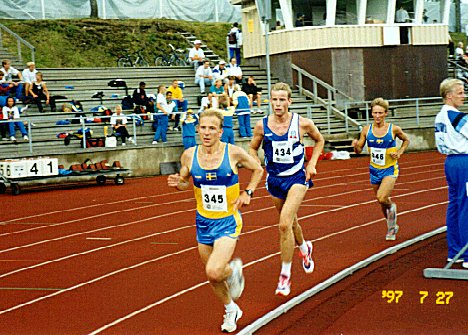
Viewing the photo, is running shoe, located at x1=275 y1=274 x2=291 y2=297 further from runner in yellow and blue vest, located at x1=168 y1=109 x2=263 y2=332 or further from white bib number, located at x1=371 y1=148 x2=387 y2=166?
white bib number, located at x1=371 y1=148 x2=387 y2=166

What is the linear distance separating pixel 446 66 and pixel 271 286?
102 feet

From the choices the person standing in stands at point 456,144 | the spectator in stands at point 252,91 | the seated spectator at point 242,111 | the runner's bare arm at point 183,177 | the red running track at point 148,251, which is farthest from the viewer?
the spectator in stands at point 252,91

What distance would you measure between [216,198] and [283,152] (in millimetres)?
1852

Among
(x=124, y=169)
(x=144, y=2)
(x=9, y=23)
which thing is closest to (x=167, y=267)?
(x=124, y=169)

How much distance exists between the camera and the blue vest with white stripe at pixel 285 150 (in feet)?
31.0

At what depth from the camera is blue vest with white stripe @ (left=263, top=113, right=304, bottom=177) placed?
9.46 meters

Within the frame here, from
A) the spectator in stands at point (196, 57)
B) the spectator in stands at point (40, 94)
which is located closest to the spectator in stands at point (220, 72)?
the spectator in stands at point (196, 57)

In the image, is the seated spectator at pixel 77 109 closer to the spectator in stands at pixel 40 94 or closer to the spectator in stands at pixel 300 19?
the spectator in stands at pixel 40 94

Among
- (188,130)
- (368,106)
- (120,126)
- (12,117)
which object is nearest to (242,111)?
(188,130)

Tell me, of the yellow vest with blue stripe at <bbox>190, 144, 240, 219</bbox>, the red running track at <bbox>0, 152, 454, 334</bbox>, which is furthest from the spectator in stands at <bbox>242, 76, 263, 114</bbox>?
the yellow vest with blue stripe at <bbox>190, 144, 240, 219</bbox>

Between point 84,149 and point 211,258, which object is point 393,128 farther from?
point 84,149

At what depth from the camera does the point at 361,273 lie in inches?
391

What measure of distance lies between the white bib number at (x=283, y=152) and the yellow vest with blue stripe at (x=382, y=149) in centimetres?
334

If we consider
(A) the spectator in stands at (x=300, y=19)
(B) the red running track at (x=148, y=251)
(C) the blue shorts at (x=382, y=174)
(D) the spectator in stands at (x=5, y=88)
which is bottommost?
(B) the red running track at (x=148, y=251)
